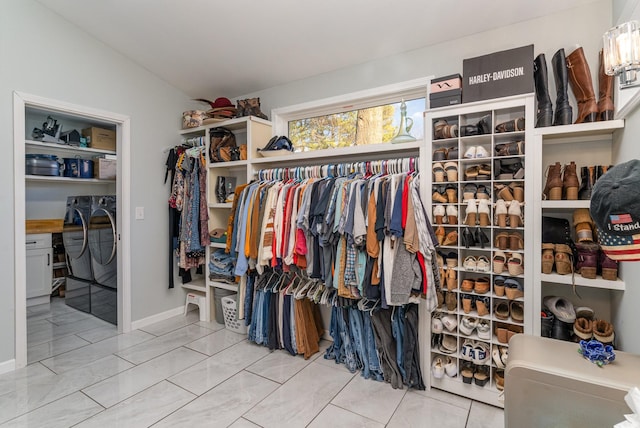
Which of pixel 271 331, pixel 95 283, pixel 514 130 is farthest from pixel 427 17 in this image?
pixel 95 283

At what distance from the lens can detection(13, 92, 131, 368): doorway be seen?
2402 millimetres

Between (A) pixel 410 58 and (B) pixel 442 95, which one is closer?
(B) pixel 442 95

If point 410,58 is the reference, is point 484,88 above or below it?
below

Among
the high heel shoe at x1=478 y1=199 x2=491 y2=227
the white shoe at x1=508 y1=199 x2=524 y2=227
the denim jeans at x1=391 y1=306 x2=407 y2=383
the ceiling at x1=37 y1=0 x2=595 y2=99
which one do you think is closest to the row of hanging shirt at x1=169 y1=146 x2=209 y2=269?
the ceiling at x1=37 y1=0 x2=595 y2=99

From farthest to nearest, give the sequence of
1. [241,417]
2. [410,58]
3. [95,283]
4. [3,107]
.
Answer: [95,283], [410,58], [3,107], [241,417]

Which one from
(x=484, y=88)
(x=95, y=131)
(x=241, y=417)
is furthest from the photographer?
(x=95, y=131)

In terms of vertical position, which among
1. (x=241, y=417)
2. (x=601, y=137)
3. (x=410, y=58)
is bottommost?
(x=241, y=417)

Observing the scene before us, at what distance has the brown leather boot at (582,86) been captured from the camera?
5.79 ft

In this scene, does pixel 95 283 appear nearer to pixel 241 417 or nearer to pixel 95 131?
pixel 95 131

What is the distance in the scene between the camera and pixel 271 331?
2684 millimetres

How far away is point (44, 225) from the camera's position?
392 centimetres

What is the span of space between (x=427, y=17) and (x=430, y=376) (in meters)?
2.46

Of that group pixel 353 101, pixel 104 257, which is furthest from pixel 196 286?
pixel 353 101

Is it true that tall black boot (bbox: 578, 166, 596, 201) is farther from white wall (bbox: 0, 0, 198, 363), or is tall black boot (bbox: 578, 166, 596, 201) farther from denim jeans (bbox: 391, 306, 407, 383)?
white wall (bbox: 0, 0, 198, 363)
